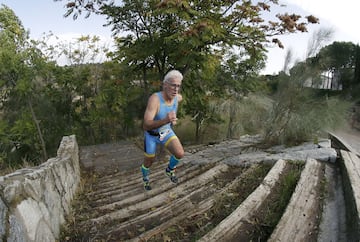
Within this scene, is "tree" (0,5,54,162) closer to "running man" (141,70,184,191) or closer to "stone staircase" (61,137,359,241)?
"stone staircase" (61,137,359,241)

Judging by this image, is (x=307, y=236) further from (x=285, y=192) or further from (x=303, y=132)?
(x=303, y=132)

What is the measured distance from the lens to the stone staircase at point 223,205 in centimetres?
197

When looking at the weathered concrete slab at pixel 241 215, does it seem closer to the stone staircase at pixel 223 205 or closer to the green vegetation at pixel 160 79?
the stone staircase at pixel 223 205

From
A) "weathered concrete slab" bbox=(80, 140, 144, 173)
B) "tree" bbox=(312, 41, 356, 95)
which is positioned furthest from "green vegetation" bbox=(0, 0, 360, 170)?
"tree" bbox=(312, 41, 356, 95)

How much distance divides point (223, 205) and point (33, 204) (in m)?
1.70

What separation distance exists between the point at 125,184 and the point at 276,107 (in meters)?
3.17

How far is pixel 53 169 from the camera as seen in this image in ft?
9.00

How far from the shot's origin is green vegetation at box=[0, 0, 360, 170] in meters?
4.50

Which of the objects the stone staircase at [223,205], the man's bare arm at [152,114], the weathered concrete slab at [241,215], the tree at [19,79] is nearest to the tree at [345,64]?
the stone staircase at [223,205]

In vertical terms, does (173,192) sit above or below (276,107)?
below

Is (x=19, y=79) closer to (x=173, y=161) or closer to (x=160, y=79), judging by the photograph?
(x=160, y=79)

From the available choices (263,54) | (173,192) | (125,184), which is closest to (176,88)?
(173,192)

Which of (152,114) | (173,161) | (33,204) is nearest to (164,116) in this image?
(152,114)

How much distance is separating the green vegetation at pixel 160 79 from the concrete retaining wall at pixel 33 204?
8.56 ft
